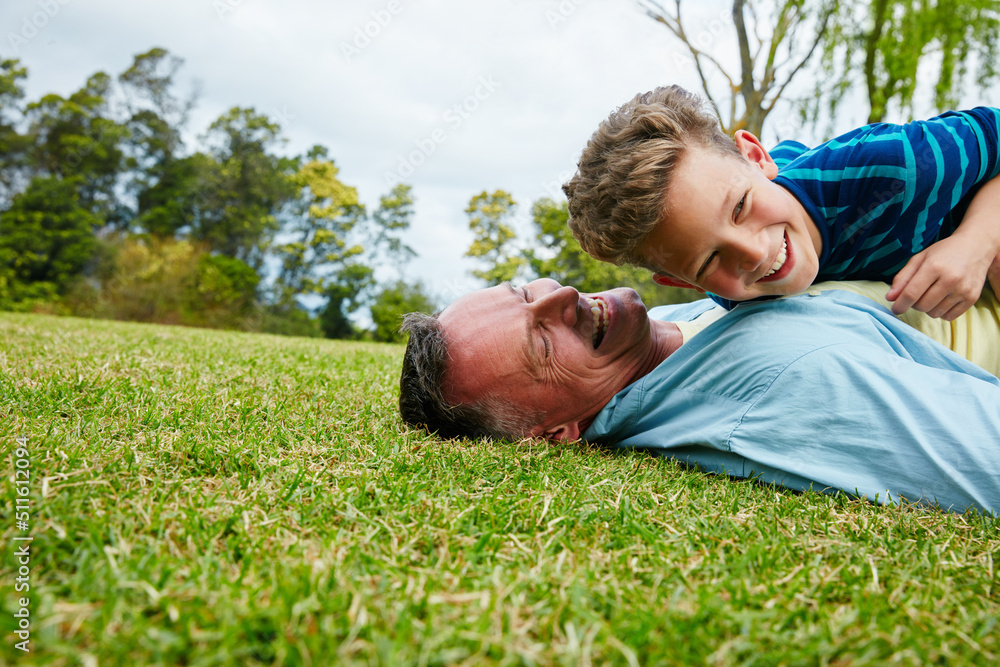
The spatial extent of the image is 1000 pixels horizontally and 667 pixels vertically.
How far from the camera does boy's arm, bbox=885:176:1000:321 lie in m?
2.12

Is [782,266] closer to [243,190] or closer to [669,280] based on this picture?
[669,280]

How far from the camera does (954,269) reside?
2.10 m

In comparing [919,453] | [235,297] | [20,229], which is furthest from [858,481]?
[20,229]

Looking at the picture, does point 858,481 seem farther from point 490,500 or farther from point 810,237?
point 490,500

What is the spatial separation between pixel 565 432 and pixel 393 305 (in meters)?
17.9

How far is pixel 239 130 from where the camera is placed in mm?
29062

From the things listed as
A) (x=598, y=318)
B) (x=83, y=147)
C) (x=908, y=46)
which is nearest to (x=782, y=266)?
(x=598, y=318)

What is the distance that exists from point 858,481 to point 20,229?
31.4m

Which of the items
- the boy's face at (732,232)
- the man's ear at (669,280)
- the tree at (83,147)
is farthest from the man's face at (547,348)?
the tree at (83,147)

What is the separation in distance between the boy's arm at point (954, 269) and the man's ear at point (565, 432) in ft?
4.56

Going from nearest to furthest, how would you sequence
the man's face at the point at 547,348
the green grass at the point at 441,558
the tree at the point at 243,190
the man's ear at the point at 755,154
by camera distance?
1. the green grass at the point at 441,558
2. the man's ear at the point at 755,154
3. the man's face at the point at 547,348
4. the tree at the point at 243,190

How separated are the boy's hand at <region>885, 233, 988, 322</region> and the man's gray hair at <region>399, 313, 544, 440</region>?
1535 mm

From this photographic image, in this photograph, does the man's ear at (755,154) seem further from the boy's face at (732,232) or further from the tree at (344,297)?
the tree at (344,297)

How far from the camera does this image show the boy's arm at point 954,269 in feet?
6.94
